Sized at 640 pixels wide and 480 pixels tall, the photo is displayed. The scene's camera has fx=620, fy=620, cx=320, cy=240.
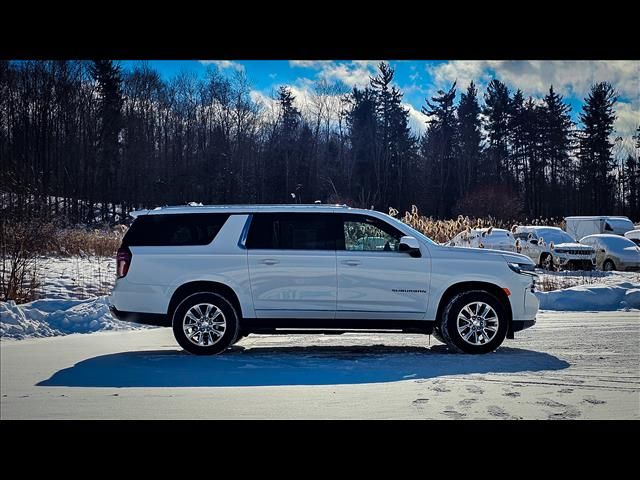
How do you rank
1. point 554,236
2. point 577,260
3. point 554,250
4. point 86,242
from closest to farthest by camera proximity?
point 86,242, point 577,260, point 554,250, point 554,236

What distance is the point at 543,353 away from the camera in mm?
8430

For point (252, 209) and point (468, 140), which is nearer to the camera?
point (252, 209)

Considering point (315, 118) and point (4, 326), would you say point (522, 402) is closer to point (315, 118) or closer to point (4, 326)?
point (4, 326)

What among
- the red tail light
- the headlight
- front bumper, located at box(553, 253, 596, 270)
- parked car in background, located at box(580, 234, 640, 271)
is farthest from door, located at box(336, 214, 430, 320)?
parked car in background, located at box(580, 234, 640, 271)

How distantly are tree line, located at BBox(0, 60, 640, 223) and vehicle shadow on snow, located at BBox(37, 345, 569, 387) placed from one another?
10.8 metres

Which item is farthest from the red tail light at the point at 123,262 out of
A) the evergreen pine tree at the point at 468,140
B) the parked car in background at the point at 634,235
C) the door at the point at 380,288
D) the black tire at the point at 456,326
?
the evergreen pine tree at the point at 468,140

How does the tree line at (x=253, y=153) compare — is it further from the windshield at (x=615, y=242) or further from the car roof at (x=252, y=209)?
the car roof at (x=252, y=209)

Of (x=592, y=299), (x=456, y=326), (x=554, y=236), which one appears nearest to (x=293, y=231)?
(x=456, y=326)

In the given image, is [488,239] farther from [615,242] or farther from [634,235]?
[634,235]

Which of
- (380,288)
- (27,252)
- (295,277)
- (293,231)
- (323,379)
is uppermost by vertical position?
(293,231)

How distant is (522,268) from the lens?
8500 millimetres

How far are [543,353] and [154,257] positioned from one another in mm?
5425

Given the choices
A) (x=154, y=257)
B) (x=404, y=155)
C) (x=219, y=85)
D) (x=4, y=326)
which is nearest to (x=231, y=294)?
(x=154, y=257)

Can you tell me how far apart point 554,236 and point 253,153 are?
12723 millimetres
